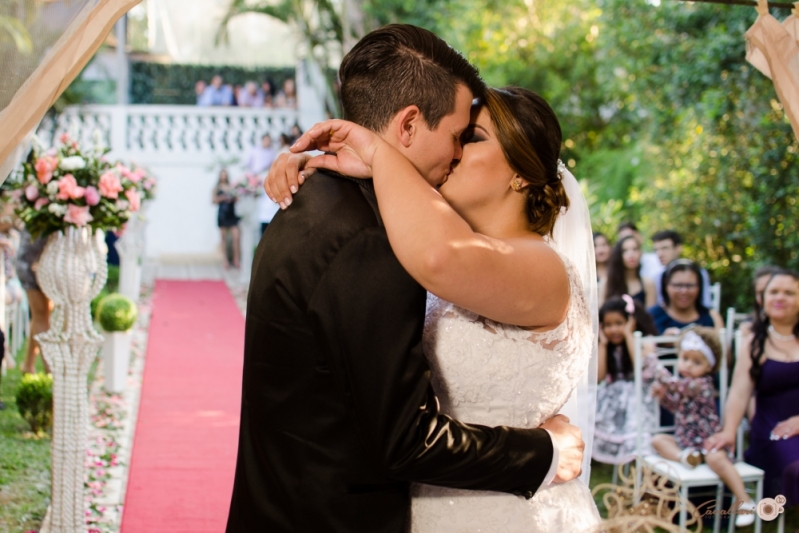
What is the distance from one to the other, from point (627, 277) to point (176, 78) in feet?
46.1

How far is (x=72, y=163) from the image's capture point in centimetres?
479

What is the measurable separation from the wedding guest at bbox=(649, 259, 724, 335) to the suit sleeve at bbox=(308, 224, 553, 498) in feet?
16.5

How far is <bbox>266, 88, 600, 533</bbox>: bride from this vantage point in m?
1.78

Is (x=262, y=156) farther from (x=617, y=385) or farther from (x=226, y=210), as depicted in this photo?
(x=617, y=385)

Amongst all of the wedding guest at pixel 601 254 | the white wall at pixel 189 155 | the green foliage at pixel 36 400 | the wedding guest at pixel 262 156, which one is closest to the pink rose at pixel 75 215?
the green foliage at pixel 36 400

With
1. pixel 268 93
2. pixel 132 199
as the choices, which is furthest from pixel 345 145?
pixel 268 93

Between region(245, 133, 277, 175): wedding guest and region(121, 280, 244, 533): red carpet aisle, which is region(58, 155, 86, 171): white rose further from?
region(245, 133, 277, 175): wedding guest

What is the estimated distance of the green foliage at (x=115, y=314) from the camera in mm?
7414

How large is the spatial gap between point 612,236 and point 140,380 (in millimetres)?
7592

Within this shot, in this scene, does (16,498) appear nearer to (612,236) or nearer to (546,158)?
(546,158)

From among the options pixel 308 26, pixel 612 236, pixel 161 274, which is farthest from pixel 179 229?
pixel 612 236

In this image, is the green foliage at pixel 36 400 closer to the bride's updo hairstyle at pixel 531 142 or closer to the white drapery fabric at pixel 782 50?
the bride's updo hairstyle at pixel 531 142

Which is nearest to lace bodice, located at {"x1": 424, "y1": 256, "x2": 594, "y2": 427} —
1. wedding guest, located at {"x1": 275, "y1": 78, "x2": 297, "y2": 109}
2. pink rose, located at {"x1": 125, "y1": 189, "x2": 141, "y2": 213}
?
pink rose, located at {"x1": 125, "y1": 189, "x2": 141, "y2": 213}

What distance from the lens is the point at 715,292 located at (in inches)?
285
